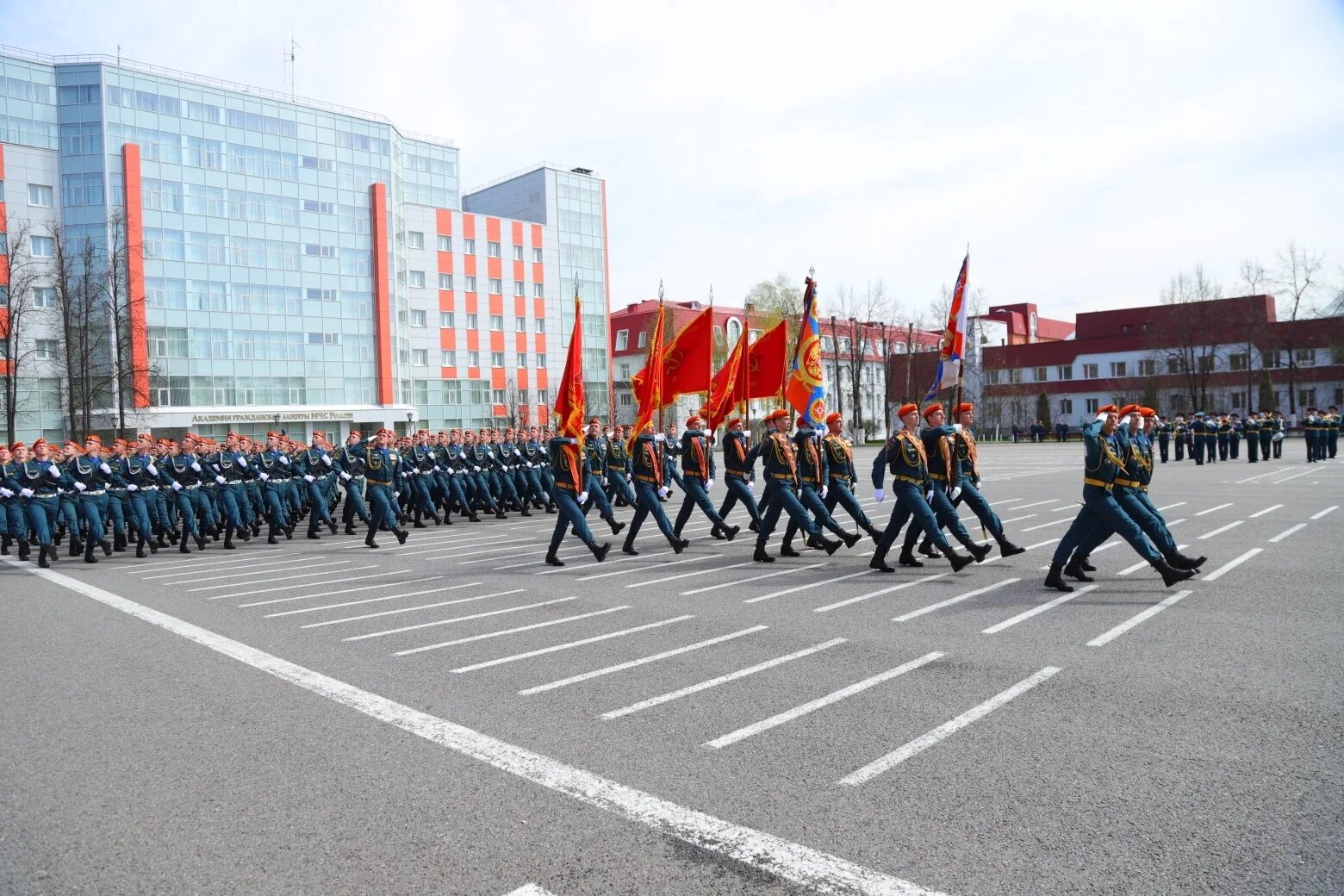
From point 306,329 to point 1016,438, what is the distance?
4868 centimetres

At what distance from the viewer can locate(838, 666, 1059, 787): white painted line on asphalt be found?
14.8 feet

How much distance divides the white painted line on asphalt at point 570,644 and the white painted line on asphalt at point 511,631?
2.16 feet

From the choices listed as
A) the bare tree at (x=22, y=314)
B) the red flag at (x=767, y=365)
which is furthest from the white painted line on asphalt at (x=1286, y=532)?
the bare tree at (x=22, y=314)

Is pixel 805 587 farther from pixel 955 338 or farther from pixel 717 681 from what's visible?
pixel 955 338

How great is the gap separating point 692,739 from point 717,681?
117cm

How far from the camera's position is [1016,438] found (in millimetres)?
68750

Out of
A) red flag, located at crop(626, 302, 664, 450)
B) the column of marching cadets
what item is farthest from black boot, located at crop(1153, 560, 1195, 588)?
red flag, located at crop(626, 302, 664, 450)

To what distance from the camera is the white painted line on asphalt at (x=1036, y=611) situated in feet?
24.8

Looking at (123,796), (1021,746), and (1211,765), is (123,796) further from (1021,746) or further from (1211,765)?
(1211,765)

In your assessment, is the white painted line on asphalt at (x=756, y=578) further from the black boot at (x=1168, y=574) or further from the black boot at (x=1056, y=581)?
the black boot at (x=1168, y=574)

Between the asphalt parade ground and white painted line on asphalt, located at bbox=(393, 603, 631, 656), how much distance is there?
5 centimetres

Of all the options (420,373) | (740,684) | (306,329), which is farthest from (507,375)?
(740,684)

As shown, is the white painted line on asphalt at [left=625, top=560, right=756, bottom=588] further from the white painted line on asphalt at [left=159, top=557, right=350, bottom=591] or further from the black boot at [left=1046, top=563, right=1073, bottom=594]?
the white painted line on asphalt at [left=159, top=557, right=350, bottom=591]

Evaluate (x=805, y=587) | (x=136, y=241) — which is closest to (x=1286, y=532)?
(x=805, y=587)
